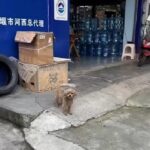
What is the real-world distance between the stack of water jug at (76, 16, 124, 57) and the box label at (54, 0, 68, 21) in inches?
109

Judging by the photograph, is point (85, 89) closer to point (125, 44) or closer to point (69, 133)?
point (69, 133)

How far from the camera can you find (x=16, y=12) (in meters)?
5.46

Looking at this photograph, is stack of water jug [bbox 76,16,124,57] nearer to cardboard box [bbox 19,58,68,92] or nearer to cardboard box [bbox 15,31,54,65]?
cardboard box [bbox 19,58,68,92]

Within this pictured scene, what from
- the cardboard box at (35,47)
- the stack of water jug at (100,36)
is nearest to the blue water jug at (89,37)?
the stack of water jug at (100,36)

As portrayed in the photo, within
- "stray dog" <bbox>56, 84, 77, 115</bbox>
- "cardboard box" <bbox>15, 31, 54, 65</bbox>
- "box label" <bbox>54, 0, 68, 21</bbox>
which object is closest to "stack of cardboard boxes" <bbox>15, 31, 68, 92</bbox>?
"cardboard box" <bbox>15, 31, 54, 65</bbox>

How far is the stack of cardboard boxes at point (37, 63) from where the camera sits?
5.14 m

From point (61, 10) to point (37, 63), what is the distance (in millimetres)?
1482

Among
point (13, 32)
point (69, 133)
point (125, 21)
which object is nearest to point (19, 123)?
point (69, 133)

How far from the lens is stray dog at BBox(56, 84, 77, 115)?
428cm

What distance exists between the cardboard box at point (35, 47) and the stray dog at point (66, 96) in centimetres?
86

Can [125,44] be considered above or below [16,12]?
below

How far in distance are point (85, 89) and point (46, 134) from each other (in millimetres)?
1702

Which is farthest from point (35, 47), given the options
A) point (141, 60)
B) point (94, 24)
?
point (94, 24)

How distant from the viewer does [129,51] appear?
28.9 ft
